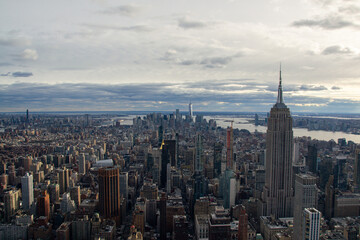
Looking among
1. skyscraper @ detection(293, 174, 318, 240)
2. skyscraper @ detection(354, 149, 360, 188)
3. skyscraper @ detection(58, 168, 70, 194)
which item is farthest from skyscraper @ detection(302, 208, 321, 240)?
skyscraper @ detection(58, 168, 70, 194)

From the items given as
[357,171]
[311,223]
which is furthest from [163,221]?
[357,171]

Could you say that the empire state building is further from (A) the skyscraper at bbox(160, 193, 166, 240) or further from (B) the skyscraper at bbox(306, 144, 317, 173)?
(B) the skyscraper at bbox(306, 144, 317, 173)

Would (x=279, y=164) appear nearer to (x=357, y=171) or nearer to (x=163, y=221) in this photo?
(x=357, y=171)

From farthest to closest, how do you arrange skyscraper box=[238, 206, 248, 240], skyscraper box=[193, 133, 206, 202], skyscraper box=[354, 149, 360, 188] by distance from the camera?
skyscraper box=[354, 149, 360, 188]
skyscraper box=[193, 133, 206, 202]
skyscraper box=[238, 206, 248, 240]

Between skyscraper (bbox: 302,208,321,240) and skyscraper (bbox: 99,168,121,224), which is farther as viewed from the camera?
skyscraper (bbox: 99,168,121,224)

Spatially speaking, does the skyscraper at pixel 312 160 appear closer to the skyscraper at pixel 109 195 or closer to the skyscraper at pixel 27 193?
the skyscraper at pixel 109 195

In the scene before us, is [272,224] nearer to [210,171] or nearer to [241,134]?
[210,171]

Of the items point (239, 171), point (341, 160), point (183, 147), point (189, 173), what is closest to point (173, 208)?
point (189, 173)
